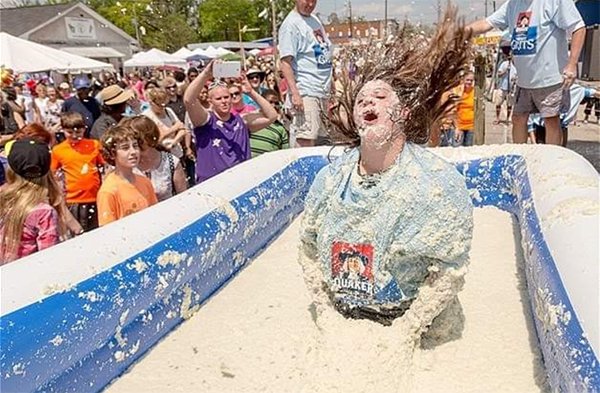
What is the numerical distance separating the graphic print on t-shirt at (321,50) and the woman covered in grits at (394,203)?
2.67m

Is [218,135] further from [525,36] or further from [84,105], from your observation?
[84,105]

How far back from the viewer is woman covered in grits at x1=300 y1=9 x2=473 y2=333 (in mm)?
2480

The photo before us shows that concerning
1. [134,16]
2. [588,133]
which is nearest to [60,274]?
[588,133]

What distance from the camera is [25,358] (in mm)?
1995

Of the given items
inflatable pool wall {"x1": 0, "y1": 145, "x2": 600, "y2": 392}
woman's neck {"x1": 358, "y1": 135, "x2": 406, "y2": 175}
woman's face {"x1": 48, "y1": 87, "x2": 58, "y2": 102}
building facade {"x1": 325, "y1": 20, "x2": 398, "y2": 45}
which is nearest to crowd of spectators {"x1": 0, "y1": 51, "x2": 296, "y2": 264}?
inflatable pool wall {"x1": 0, "y1": 145, "x2": 600, "y2": 392}

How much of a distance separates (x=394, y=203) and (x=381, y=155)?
0.67 ft

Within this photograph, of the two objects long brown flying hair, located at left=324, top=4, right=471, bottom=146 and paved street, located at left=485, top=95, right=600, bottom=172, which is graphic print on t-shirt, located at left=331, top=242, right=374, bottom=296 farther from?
paved street, located at left=485, top=95, right=600, bottom=172

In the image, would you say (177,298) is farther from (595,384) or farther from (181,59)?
(181,59)

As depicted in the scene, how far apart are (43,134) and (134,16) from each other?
5947 cm

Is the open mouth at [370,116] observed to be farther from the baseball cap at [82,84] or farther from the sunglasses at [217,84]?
the baseball cap at [82,84]

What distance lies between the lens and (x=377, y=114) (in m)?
2.54

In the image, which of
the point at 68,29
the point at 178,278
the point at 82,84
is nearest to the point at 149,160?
the point at 178,278

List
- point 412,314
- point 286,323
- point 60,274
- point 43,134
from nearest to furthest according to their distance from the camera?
point 60,274 < point 412,314 < point 286,323 < point 43,134

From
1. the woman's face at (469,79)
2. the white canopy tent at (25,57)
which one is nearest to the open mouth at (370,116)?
the woman's face at (469,79)
